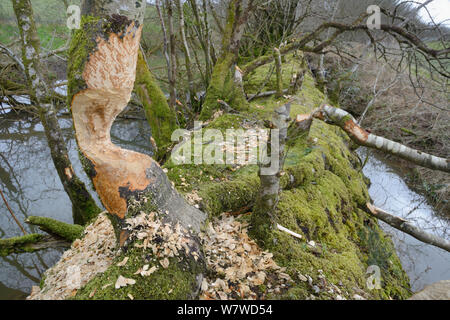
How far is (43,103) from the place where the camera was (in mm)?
3377

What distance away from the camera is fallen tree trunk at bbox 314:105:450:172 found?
208 cm

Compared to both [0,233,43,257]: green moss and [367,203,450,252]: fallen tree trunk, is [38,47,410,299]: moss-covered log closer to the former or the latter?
[367,203,450,252]: fallen tree trunk

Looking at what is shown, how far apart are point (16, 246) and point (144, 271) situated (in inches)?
109

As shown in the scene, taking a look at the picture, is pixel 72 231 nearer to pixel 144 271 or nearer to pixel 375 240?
pixel 144 271

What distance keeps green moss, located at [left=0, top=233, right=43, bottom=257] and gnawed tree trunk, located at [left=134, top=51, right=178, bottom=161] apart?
2239 mm

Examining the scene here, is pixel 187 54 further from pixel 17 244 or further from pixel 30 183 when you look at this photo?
pixel 30 183

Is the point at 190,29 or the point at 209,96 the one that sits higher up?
the point at 190,29

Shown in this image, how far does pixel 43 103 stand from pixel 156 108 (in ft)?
6.33

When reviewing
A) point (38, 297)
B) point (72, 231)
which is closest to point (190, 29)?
point (72, 231)

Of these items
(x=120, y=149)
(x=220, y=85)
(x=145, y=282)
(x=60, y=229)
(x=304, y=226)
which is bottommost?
(x=60, y=229)

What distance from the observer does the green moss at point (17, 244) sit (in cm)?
323

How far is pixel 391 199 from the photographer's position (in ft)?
23.9

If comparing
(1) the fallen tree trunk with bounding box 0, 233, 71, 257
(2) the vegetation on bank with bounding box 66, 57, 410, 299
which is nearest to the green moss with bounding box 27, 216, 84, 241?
(1) the fallen tree trunk with bounding box 0, 233, 71, 257

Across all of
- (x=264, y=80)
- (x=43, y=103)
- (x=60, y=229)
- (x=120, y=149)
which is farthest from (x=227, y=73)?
(x=60, y=229)
